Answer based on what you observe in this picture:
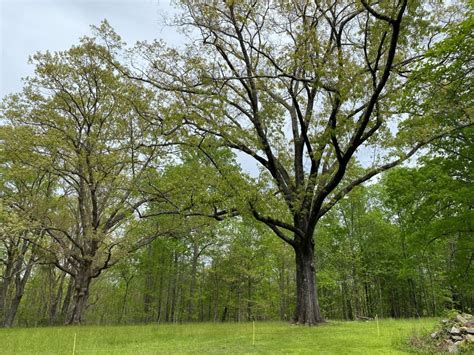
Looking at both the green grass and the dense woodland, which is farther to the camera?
the dense woodland

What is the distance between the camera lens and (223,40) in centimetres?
1294

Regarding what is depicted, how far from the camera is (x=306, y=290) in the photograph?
13.4 meters

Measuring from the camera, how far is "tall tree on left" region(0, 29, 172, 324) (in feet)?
55.0

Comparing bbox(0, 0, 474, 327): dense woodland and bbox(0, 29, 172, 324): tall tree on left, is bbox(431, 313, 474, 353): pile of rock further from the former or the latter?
bbox(0, 29, 172, 324): tall tree on left

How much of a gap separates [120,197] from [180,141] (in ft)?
24.0

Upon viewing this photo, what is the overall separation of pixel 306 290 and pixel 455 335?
246 inches

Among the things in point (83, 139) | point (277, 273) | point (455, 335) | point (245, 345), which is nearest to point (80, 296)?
point (83, 139)

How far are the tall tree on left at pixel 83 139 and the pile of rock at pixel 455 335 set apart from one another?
40.1 feet

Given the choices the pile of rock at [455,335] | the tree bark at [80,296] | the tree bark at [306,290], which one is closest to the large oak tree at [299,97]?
the tree bark at [306,290]

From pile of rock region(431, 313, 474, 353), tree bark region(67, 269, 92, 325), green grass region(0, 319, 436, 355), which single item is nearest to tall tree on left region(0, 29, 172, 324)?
tree bark region(67, 269, 92, 325)

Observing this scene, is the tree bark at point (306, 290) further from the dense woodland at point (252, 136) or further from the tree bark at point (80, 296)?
the tree bark at point (80, 296)

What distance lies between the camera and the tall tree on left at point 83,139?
16.8 m

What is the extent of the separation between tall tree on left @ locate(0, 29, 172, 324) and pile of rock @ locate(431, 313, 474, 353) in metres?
12.2

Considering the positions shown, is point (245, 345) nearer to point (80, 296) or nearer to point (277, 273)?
point (80, 296)
